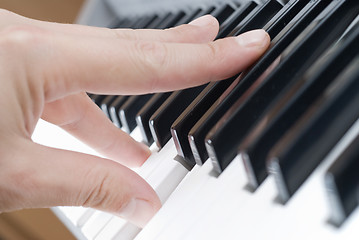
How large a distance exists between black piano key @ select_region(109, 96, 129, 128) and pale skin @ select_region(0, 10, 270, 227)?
1.07ft

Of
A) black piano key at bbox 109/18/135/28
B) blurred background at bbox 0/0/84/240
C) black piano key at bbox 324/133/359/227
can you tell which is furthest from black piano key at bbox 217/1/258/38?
blurred background at bbox 0/0/84/240

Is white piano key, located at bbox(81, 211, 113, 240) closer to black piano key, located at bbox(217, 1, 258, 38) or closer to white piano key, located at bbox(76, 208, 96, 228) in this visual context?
white piano key, located at bbox(76, 208, 96, 228)

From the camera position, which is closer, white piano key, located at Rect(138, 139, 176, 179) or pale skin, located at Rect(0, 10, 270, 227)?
pale skin, located at Rect(0, 10, 270, 227)

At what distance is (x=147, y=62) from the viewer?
652mm

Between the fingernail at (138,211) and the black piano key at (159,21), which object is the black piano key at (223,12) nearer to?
the black piano key at (159,21)

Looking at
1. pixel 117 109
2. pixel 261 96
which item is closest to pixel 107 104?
pixel 117 109

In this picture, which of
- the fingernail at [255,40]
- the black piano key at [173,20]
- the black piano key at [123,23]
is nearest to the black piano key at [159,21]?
the black piano key at [173,20]

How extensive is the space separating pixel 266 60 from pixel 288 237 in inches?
10.0

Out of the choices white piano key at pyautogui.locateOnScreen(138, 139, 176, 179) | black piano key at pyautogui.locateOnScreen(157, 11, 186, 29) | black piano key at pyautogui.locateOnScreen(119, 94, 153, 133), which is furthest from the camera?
black piano key at pyautogui.locateOnScreen(157, 11, 186, 29)

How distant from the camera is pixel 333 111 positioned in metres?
0.45

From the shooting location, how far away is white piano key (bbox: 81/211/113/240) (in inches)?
29.4

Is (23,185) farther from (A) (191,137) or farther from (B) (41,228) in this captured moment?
(B) (41,228)

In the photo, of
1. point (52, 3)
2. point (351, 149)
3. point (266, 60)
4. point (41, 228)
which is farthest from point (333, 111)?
point (41, 228)

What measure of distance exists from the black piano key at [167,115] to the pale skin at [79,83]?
0.08m
